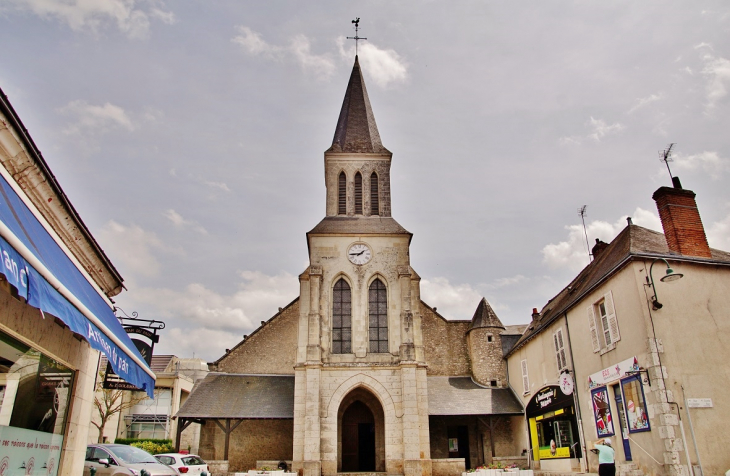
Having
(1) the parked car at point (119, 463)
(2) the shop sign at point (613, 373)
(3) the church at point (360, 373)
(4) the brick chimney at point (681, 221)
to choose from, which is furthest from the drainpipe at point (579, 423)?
(1) the parked car at point (119, 463)

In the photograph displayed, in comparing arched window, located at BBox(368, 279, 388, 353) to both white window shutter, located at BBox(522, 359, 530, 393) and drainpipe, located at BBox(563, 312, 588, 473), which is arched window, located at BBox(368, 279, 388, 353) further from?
drainpipe, located at BBox(563, 312, 588, 473)

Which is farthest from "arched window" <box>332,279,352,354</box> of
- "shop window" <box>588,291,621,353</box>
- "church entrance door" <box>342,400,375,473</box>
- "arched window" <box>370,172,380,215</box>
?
"shop window" <box>588,291,621,353</box>

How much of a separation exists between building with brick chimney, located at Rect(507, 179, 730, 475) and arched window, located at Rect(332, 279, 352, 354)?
28.5 feet

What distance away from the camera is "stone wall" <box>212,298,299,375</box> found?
25703 mm

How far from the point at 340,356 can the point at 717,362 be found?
13.2 m

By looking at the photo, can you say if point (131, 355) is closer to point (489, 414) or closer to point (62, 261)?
point (62, 261)

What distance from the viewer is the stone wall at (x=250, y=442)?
2359 cm

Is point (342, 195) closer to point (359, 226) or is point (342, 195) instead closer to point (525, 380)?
point (359, 226)

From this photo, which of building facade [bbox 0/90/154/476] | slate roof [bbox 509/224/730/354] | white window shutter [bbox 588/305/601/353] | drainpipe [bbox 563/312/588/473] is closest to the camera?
building facade [bbox 0/90/154/476]

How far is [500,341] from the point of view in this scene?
85.5 feet

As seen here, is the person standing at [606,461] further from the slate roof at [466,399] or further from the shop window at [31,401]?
the slate roof at [466,399]

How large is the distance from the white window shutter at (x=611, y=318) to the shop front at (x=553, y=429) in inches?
143

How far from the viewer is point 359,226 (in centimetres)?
2470

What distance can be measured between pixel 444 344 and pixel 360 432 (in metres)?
6.17
